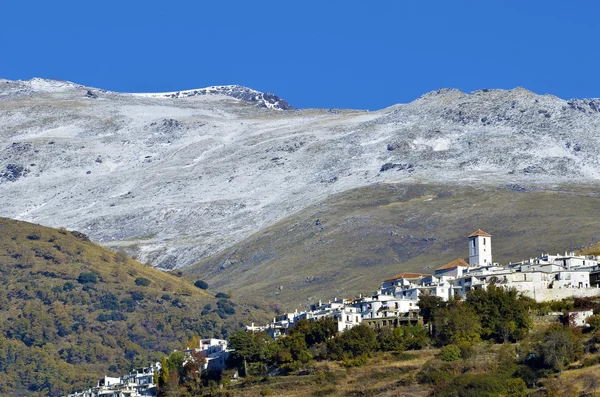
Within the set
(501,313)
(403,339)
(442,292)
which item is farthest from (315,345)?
(501,313)

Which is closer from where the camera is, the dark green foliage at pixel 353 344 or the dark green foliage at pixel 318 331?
the dark green foliage at pixel 353 344

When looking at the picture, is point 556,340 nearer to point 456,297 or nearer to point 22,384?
point 456,297

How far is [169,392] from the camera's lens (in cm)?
11175

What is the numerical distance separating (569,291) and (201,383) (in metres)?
24.9

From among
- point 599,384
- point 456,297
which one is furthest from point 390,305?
point 599,384

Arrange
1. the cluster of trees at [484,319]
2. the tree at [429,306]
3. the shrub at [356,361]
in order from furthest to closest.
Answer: the tree at [429,306], the shrub at [356,361], the cluster of trees at [484,319]

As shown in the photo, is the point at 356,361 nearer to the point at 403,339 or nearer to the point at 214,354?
the point at 403,339

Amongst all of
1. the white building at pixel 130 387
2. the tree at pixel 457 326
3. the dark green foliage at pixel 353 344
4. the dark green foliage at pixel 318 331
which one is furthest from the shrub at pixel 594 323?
the white building at pixel 130 387

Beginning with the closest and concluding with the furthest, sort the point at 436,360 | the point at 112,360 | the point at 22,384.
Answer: the point at 436,360
the point at 22,384
the point at 112,360

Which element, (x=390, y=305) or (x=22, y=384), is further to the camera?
(x=22, y=384)

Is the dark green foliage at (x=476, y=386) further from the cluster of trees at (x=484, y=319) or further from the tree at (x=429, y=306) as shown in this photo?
the tree at (x=429, y=306)

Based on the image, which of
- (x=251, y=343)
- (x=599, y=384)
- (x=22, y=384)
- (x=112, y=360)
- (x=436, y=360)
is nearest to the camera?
(x=599, y=384)

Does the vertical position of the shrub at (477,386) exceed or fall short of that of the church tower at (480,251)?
it falls short

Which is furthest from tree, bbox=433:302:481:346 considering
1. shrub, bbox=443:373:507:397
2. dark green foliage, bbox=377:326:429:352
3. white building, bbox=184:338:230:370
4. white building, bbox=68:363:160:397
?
white building, bbox=68:363:160:397
